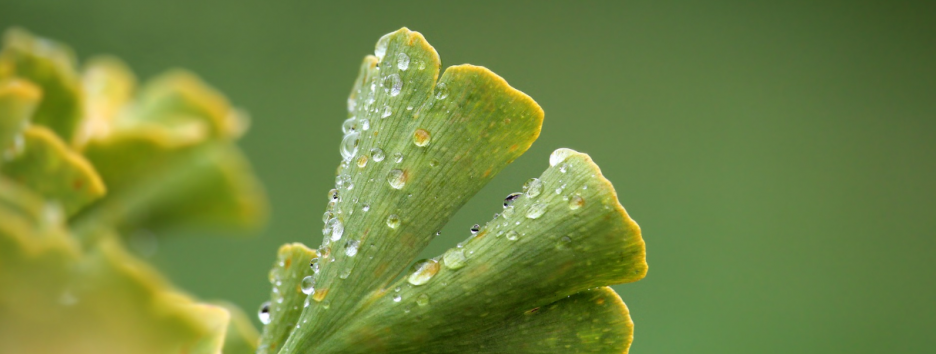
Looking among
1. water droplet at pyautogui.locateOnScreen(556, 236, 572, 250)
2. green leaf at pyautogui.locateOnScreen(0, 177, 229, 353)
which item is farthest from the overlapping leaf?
green leaf at pyautogui.locateOnScreen(0, 177, 229, 353)

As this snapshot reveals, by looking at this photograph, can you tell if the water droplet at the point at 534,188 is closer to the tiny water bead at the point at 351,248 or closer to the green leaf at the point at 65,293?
the tiny water bead at the point at 351,248

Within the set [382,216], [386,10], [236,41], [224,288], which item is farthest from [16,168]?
[386,10]

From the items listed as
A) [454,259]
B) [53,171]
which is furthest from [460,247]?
[53,171]

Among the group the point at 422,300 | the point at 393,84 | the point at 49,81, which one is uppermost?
the point at 49,81

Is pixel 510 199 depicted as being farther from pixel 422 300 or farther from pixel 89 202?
pixel 89 202

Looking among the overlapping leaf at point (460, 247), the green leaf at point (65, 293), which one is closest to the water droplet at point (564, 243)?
the overlapping leaf at point (460, 247)

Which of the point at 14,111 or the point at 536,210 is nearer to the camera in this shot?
the point at 536,210

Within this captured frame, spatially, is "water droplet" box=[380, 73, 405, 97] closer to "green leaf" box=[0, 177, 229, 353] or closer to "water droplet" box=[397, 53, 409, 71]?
"water droplet" box=[397, 53, 409, 71]

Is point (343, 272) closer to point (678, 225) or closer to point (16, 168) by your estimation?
point (16, 168)
